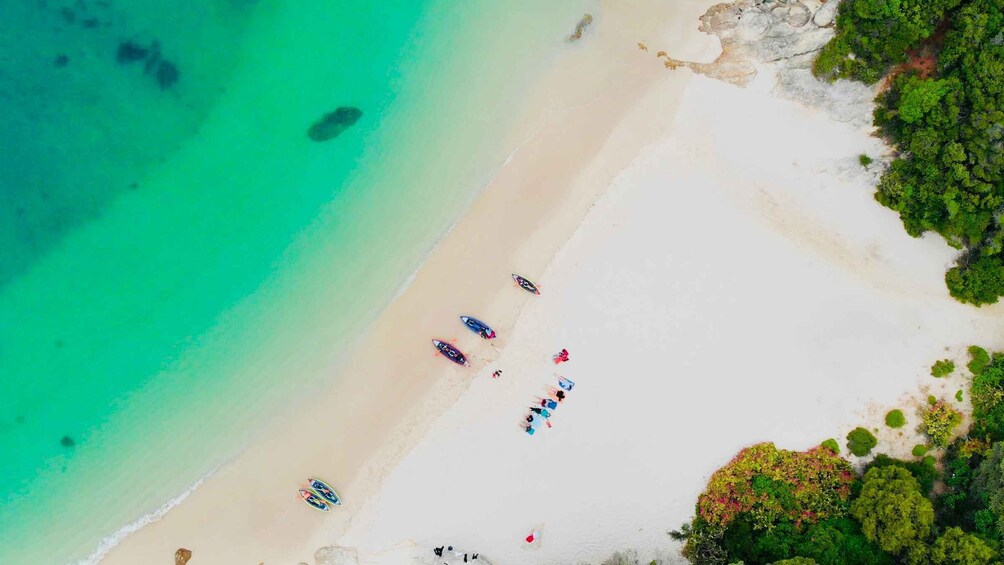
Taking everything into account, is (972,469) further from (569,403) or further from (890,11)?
(890,11)

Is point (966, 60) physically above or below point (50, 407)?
above

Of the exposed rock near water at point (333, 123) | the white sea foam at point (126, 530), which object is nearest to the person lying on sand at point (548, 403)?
the exposed rock near water at point (333, 123)

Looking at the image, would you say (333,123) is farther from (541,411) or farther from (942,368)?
(942,368)

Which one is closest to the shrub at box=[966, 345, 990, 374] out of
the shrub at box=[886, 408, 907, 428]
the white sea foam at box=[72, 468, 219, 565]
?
the shrub at box=[886, 408, 907, 428]

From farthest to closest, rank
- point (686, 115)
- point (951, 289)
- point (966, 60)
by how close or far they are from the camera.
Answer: point (686, 115), point (951, 289), point (966, 60)

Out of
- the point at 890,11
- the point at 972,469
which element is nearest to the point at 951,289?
the point at 972,469

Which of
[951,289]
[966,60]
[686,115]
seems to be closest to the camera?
[966,60]
